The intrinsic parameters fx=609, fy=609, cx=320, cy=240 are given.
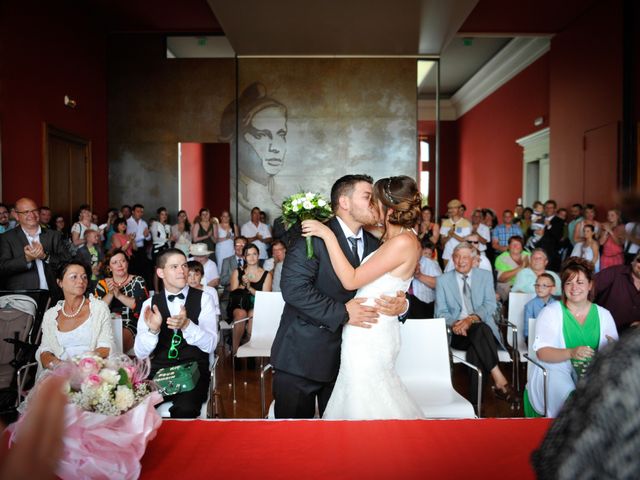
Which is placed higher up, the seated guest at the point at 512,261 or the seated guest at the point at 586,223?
the seated guest at the point at 586,223

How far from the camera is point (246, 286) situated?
21.2 ft

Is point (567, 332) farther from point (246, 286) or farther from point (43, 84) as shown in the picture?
point (43, 84)

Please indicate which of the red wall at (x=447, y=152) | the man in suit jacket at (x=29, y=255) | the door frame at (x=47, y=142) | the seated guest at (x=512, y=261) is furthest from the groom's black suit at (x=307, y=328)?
the red wall at (x=447, y=152)

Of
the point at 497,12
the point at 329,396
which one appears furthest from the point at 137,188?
the point at 329,396

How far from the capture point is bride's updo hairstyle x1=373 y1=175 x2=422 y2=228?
2695 mm

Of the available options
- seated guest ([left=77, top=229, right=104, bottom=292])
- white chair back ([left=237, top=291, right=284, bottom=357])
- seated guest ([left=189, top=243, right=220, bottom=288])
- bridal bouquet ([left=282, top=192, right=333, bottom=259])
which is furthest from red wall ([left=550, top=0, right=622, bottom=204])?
bridal bouquet ([left=282, top=192, right=333, bottom=259])

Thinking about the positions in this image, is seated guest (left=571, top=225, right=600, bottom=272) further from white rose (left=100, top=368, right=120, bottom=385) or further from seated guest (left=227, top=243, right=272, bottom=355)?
A: white rose (left=100, top=368, right=120, bottom=385)

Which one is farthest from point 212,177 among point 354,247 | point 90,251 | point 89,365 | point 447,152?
point 89,365

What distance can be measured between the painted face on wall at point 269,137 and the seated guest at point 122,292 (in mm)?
8519

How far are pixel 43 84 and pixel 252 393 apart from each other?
745 cm

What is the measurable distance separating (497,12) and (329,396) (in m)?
10.6

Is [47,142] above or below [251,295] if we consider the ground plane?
above

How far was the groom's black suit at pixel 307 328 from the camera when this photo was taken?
2.70m

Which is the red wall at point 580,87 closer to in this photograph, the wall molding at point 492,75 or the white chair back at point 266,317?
the wall molding at point 492,75
